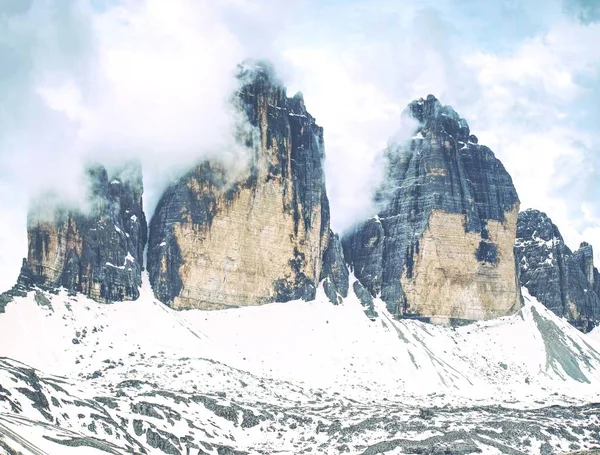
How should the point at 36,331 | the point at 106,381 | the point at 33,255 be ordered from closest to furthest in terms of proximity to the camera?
the point at 106,381 → the point at 36,331 → the point at 33,255

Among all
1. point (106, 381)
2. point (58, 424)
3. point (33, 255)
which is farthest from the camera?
point (33, 255)

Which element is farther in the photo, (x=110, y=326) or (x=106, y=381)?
(x=110, y=326)

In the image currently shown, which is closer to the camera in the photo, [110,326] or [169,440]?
[169,440]

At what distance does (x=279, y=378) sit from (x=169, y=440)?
62795 millimetres

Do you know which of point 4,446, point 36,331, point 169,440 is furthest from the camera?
point 36,331

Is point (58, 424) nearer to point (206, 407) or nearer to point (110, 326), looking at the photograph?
point (206, 407)

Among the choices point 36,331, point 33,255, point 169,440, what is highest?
point 33,255

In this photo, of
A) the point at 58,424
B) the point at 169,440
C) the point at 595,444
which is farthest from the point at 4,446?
the point at 595,444

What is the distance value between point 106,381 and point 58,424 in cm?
5192

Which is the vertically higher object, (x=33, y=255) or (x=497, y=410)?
(x=33, y=255)

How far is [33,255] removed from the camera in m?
196

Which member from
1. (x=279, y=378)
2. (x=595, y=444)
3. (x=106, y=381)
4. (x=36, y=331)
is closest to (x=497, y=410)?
(x=595, y=444)

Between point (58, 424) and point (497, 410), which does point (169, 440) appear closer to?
point (58, 424)

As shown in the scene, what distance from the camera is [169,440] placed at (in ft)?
413
